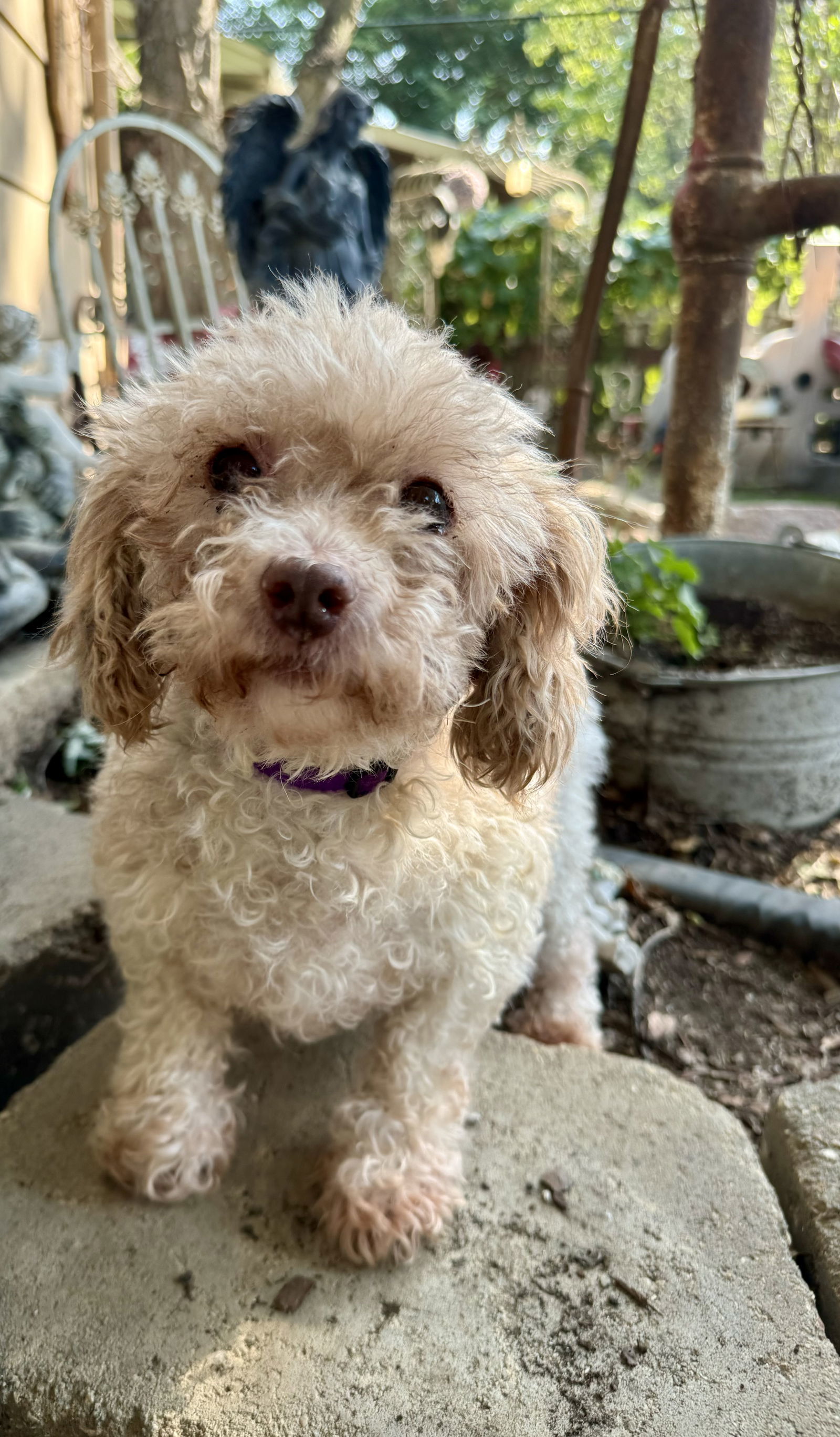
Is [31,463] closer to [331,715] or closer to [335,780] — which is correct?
[335,780]

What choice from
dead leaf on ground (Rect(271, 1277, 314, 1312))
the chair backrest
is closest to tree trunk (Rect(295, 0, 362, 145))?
the chair backrest

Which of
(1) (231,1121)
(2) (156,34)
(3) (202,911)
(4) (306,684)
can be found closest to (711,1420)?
(1) (231,1121)

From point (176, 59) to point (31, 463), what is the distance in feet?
17.3

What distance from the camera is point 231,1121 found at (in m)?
1.72

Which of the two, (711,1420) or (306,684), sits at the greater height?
(306,684)

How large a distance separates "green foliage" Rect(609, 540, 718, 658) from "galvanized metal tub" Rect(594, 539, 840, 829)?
5.6 inches

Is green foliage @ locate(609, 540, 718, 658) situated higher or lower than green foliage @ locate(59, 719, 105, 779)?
higher

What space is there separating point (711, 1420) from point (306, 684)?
3.75ft

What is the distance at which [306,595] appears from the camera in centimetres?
110

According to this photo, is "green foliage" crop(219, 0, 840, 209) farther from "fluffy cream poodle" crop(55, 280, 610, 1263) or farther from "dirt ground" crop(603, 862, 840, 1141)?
"dirt ground" crop(603, 862, 840, 1141)

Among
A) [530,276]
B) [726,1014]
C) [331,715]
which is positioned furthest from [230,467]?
[530,276]

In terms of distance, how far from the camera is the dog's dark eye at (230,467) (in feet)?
4.35

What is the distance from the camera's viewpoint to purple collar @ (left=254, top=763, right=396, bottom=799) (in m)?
1.42

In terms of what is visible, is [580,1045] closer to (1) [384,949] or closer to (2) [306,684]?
(1) [384,949]
